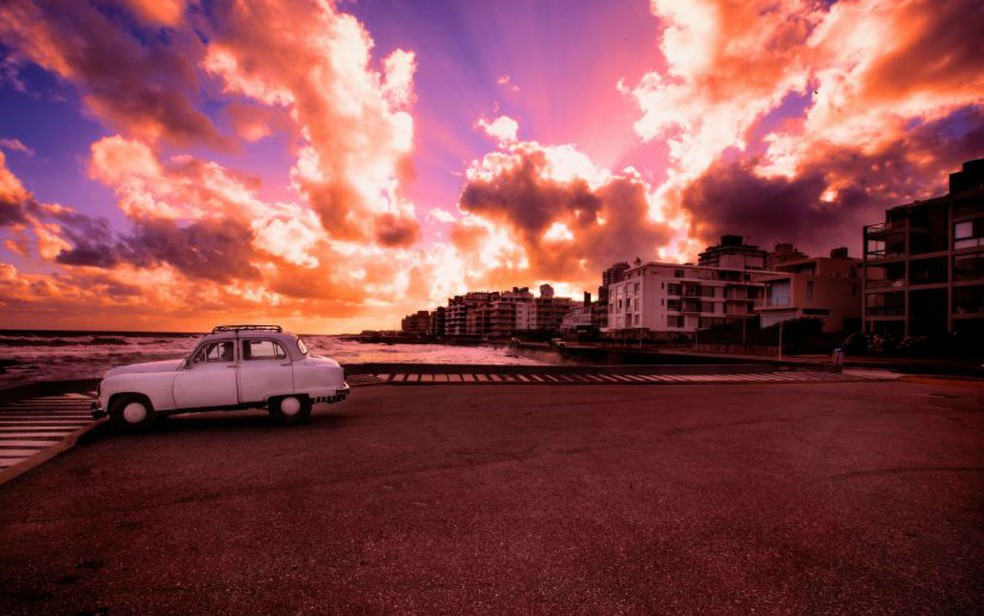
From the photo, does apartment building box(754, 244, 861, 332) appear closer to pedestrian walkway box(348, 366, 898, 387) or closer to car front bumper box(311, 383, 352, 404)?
pedestrian walkway box(348, 366, 898, 387)

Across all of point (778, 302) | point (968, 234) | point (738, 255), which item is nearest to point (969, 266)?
point (968, 234)

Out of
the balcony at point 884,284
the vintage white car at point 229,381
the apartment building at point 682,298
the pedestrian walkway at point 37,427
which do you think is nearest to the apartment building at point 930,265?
the balcony at point 884,284

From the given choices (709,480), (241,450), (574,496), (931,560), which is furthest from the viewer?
(241,450)

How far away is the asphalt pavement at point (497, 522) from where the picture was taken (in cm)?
337

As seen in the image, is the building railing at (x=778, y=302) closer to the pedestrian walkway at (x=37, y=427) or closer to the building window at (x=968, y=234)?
the building window at (x=968, y=234)

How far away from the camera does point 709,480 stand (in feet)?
20.2

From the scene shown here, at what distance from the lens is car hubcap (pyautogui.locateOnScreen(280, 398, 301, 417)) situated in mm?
9586

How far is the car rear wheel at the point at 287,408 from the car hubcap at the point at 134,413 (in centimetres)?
240

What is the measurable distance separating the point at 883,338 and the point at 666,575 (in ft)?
165

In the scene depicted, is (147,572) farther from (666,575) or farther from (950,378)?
(950,378)

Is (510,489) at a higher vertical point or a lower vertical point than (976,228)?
lower

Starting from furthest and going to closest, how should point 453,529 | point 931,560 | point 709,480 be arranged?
point 709,480 → point 453,529 → point 931,560

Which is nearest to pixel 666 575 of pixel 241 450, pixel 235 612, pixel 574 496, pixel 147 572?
pixel 574 496

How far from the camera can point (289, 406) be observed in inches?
378
